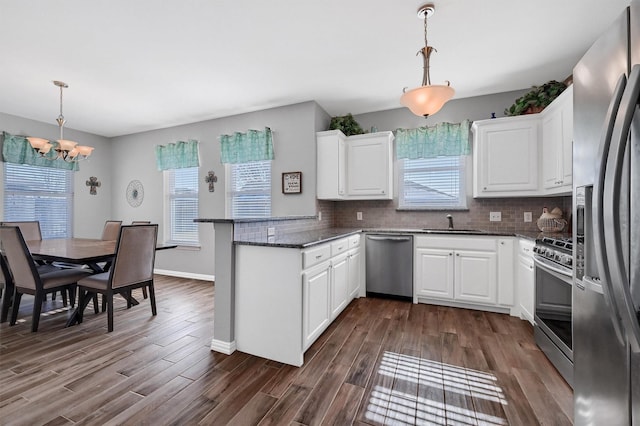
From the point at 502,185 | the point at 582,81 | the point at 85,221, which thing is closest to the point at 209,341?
the point at 582,81

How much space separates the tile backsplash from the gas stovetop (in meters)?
1.20

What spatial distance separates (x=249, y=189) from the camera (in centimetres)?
431

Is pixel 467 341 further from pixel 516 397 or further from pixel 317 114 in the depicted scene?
pixel 317 114

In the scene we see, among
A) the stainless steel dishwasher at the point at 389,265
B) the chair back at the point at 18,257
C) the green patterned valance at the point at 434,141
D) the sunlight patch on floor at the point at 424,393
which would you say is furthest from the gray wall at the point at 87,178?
the sunlight patch on floor at the point at 424,393

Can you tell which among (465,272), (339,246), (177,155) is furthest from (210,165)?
(465,272)

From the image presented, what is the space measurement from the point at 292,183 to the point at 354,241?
1296mm

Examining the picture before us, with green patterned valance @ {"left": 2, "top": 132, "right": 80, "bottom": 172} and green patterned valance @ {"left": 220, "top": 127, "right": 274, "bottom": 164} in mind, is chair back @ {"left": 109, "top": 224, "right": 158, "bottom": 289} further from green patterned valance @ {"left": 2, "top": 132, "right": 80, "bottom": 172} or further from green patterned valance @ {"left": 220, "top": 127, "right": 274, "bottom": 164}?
green patterned valance @ {"left": 2, "top": 132, "right": 80, "bottom": 172}

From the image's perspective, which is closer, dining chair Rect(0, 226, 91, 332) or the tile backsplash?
dining chair Rect(0, 226, 91, 332)

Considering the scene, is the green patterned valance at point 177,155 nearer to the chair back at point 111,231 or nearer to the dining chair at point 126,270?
the chair back at point 111,231

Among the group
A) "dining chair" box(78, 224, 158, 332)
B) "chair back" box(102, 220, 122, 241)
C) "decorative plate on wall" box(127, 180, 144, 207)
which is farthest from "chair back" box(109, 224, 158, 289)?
"decorative plate on wall" box(127, 180, 144, 207)

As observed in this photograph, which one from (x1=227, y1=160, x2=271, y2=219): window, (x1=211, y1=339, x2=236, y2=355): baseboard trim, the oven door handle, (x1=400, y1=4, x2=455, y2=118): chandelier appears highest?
(x1=400, y1=4, x2=455, y2=118): chandelier

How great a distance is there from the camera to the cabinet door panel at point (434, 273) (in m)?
3.16

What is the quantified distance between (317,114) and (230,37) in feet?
5.41

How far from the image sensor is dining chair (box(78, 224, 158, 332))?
8.37 ft
